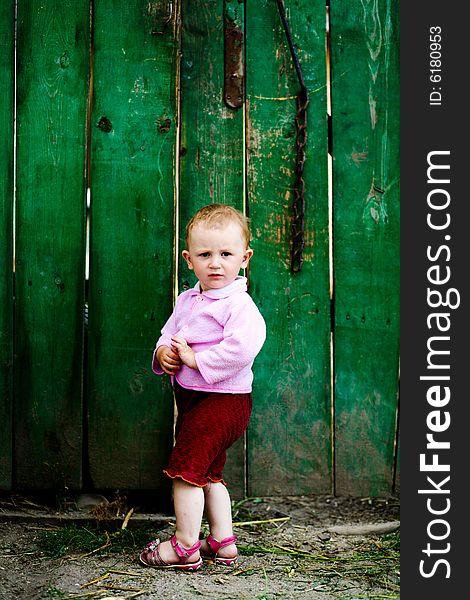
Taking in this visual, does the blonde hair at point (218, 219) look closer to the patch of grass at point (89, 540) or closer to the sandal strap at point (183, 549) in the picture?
the sandal strap at point (183, 549)

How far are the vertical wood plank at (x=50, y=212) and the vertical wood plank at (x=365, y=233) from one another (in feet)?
3.35

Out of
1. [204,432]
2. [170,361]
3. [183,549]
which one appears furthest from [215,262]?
[183,549]

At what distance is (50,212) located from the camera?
348 cm

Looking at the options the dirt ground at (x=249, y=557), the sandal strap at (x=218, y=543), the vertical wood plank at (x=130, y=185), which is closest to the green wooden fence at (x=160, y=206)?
the vertical wood plank at (x=130, y=185)

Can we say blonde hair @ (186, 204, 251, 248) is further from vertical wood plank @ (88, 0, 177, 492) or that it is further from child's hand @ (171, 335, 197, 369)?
vertical wood plank @ (88, 0, 177, 492)

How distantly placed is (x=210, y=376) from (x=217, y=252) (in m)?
0.41

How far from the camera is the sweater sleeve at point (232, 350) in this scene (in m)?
2.90

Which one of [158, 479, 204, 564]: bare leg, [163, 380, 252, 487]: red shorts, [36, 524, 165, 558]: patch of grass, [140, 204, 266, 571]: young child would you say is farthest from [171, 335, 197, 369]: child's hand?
[36, 524, 165, 558]: patch of grass

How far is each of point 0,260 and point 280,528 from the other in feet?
4.99

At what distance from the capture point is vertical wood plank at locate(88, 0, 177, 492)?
3451mm

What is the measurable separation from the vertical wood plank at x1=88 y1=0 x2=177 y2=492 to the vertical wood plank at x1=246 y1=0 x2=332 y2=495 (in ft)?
1.13

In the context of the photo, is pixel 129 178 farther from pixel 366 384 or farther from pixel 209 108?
pixel 366 384

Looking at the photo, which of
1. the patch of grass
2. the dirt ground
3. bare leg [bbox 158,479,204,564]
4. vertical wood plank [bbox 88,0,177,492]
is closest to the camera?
the dirt ground

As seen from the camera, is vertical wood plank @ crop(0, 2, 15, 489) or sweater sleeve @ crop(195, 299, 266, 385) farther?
vertical wood plank @ crop(0, 2, 15, 489)
